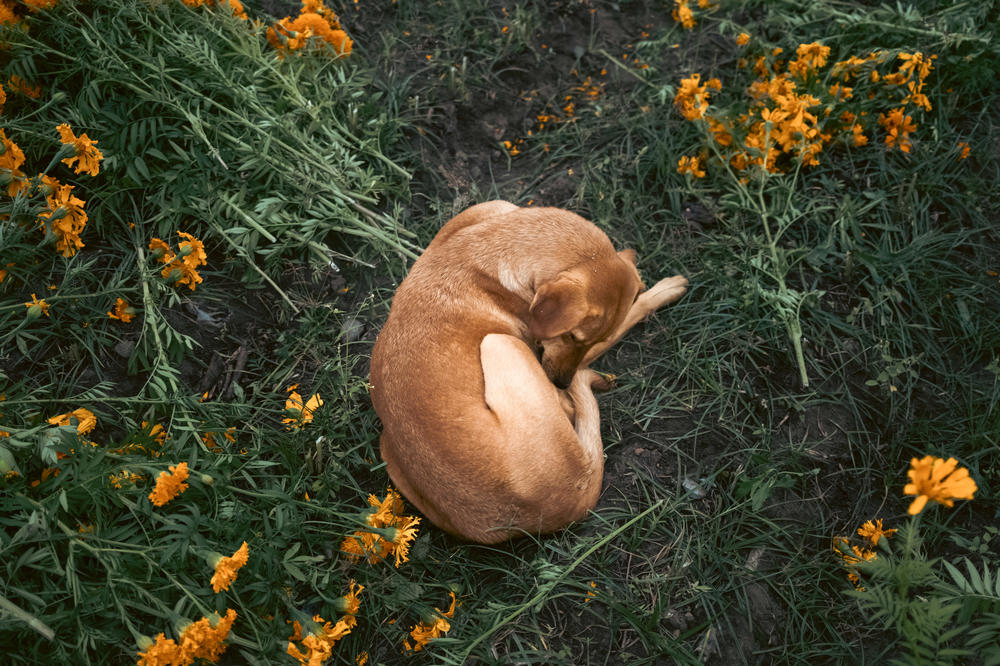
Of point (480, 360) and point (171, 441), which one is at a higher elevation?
point (480, 360)

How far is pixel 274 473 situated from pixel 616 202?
2.65 meters

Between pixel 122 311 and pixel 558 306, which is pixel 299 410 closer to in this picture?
pixel 122 311

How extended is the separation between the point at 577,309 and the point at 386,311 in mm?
1489

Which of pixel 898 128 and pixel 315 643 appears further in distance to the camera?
pixel 898 128

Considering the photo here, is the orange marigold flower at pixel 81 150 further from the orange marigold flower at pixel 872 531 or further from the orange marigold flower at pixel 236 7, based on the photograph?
the orange marigold flower at pixel 872 531

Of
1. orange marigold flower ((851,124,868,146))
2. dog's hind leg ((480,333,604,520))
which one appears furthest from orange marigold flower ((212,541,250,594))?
orange marigold flower ((851,124,868,146))

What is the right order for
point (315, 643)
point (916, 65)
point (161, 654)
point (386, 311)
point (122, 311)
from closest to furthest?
point (161, 654) → point (315, 643) → point (122, 311) → point (916, 65) → point (386, 311)

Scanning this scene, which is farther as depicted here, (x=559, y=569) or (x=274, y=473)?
(x=274, y=473)

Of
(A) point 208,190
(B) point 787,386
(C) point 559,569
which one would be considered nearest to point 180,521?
(C) point 559,569

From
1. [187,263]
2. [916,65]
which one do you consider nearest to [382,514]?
[187,263]

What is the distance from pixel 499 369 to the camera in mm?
2715

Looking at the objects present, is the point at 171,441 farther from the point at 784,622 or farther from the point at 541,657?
the point at 784,622

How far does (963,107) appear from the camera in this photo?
3.78 m

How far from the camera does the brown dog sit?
2592 millimetres
